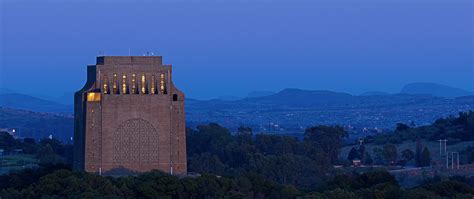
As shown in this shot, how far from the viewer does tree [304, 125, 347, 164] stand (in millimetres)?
89250

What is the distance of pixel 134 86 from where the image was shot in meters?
63.5

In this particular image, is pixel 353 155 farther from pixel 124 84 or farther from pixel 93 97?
pixel 93 97

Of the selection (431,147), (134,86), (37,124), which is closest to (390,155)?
(431,147)

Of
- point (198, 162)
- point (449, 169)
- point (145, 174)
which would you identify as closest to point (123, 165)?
point (145, 174)

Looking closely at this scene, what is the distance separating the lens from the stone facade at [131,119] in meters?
62.6

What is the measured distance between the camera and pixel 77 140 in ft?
215

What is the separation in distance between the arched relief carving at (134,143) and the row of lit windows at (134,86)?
1.25 metres

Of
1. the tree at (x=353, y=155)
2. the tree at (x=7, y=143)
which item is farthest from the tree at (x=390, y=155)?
the tree at (x=7, y=143)

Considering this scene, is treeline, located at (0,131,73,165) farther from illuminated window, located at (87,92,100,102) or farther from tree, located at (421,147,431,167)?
tree, located at (421,147,431,167)

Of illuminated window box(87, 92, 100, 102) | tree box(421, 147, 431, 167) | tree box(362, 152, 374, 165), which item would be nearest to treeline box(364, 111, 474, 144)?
tree box(362, 152, 374, 165)

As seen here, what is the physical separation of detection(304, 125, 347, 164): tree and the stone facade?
24.9 meters

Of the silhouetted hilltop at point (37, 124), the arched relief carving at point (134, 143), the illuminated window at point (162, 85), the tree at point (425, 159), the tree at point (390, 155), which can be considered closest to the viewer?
the arched relief carving at point (134, 143)

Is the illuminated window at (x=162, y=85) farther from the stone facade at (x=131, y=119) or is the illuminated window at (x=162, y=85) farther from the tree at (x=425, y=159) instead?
the tree at (x=425, y=159)

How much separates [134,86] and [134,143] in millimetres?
2231
